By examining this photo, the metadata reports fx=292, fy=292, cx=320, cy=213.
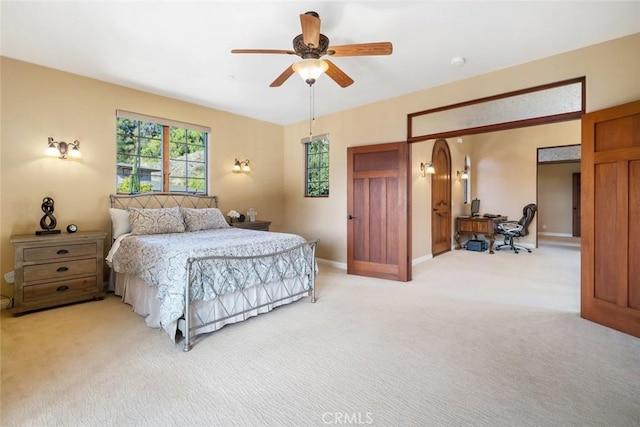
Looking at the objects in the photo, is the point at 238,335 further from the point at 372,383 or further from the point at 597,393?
the point at 597,393

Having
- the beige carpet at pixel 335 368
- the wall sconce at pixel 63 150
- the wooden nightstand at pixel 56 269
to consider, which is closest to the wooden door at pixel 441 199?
the beige carpet at pixel 335 368

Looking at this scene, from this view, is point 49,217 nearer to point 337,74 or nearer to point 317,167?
point 337,74

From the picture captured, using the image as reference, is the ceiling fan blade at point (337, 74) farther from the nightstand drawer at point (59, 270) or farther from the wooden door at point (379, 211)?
the nightstand drawer at point (59, 270)

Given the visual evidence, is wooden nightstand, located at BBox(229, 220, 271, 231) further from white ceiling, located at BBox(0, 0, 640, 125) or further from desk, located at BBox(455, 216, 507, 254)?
desk, located at BBox(455, 216, 507, 254)

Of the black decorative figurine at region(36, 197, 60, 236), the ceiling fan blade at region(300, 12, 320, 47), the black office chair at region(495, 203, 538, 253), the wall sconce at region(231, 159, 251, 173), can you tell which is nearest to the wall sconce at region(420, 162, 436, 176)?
the black office chair at region(495, 203, 538, 253)

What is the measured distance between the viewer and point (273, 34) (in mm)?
2885

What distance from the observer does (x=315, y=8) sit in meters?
2.47

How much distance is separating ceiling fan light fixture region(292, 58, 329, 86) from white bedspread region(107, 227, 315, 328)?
1.75 metres

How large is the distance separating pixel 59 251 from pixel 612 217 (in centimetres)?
588

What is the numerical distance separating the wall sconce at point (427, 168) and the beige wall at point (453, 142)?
0.47ft

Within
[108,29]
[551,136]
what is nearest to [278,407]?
[108,29]

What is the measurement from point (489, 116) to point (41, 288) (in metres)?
5.69

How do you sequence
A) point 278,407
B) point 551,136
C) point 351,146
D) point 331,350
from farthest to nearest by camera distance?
1. point 551,136
2. point 351,146
3. point 331,350
4. point 278,407

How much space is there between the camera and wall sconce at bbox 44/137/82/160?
361cm
